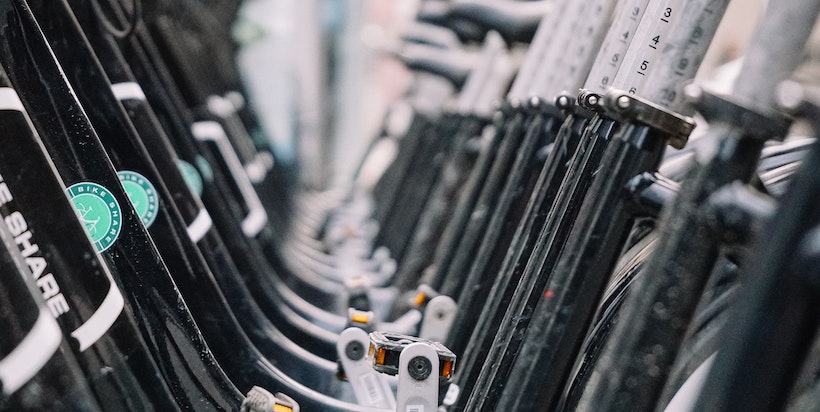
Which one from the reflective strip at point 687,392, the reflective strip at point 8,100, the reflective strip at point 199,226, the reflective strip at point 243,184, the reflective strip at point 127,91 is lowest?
the reflective strip at point 243,184

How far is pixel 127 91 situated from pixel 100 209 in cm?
54

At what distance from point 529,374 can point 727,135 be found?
466 millimetres

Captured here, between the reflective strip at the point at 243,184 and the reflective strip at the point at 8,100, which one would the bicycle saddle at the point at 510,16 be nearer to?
the reflective strip at the point at 243,184

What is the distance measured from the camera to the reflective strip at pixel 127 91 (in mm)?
1949

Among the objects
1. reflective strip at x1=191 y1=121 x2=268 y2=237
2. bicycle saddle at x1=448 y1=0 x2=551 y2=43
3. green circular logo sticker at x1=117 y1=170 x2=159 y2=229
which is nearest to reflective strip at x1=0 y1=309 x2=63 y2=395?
green circular logo sticker at x1=117 y1=170 x2=159 y2=229

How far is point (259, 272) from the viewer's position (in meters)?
2.66

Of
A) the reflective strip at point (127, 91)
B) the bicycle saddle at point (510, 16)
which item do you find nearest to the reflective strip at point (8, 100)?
the reflective strip at point (127, 91)

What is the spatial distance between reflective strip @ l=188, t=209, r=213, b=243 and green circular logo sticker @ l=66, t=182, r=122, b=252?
22.8 inches

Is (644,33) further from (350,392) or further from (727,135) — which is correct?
(350,392)

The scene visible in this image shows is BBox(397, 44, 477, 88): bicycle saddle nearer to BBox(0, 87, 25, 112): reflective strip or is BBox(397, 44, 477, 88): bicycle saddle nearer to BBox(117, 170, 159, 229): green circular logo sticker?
BBox(117, 170, 159, 229): green circular logo sticker

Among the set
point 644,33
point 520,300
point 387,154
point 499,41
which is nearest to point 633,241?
point 520,300

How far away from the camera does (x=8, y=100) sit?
4.03 feet

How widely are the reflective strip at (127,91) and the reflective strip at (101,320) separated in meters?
0.71

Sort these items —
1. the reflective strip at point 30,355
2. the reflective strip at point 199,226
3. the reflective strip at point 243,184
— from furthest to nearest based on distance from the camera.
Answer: the reflective strip at point 243,184, the reflective strip at point 199,226, the reflective strip at point 30,355
